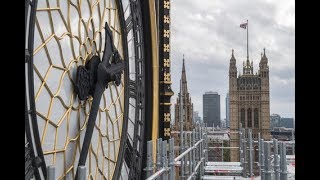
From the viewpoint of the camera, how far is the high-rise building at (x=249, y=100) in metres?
44.8

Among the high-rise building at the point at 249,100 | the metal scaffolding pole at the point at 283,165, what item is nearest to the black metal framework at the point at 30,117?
the metal scaffolding pole at the point at 283,165

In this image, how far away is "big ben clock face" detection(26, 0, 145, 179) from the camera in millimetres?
2164

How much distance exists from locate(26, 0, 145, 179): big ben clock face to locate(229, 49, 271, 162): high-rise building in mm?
41405

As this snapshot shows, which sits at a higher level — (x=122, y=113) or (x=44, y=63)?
(x=44, y=63)

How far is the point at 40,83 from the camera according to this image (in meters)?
2.18

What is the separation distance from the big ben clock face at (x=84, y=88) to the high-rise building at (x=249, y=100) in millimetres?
41405

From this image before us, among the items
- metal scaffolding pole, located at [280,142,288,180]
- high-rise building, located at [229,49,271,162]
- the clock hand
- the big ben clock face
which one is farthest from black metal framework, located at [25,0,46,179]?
high-rise building, located at [229,49,271,162]

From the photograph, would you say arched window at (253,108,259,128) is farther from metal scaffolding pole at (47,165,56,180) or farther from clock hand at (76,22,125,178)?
metal scaffolding pole at (47,165,56,180)

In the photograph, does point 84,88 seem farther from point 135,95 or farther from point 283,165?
point 283,165

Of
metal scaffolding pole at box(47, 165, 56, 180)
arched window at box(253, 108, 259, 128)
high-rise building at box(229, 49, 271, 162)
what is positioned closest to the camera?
metal scaffolding pole at box(47, 165, 56, 180)

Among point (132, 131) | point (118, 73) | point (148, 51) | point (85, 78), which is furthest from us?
point (148, 51)
